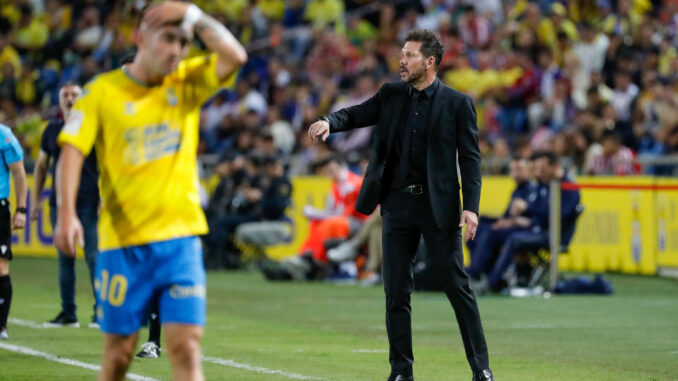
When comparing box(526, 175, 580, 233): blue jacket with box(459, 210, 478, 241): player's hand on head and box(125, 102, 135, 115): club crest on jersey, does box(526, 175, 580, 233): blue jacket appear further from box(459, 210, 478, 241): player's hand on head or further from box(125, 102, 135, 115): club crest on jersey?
box(125, 102, 135, 115): club crest on jersey

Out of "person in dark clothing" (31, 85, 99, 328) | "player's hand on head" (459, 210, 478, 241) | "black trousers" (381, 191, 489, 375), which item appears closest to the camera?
"player's hand on head" (459, 210, 478, 241)

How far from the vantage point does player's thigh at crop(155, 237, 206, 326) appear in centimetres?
580

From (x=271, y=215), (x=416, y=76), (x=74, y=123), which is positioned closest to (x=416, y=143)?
(x=416, y=76)

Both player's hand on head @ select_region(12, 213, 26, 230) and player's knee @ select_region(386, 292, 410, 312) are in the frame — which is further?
player's hand on head @ select_region(12, 213, 26, 230)

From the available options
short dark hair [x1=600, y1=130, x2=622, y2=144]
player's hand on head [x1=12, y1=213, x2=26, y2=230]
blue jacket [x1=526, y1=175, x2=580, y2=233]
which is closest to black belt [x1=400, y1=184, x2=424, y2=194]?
player's hand on head [x1=12, y1=213, x2=26, y2=230]

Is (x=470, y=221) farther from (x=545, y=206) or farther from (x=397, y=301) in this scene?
(x=545, y=206)

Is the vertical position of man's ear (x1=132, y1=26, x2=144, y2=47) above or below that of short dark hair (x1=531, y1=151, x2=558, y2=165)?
above

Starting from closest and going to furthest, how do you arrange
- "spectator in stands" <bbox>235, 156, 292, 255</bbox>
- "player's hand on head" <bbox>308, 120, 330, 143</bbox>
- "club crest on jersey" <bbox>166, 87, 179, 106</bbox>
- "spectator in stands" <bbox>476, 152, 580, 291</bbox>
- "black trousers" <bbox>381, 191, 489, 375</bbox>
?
"club crest on jersey" <bbox>166, 87, 179, 106</bbox>, "player's hand on head" <bbox>308, 120, 330, 143</bbox>, "black trousers" <bbox>381, 191, 489, 375</bbox>, "spectator in stands" <bbox>476, 152, 580, 291</bbox>, "spectator in stands" <bbox>235, 156, 292, 255</bbox>

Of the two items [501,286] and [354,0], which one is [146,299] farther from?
[354,0]

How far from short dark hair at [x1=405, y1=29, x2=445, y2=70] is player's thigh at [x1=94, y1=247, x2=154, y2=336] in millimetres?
3106

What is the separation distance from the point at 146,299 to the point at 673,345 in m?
6.43


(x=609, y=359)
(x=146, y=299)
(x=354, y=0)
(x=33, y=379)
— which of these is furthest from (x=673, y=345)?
(x=354, y=0)

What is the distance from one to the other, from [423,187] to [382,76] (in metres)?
15.7

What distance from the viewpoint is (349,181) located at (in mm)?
19141
